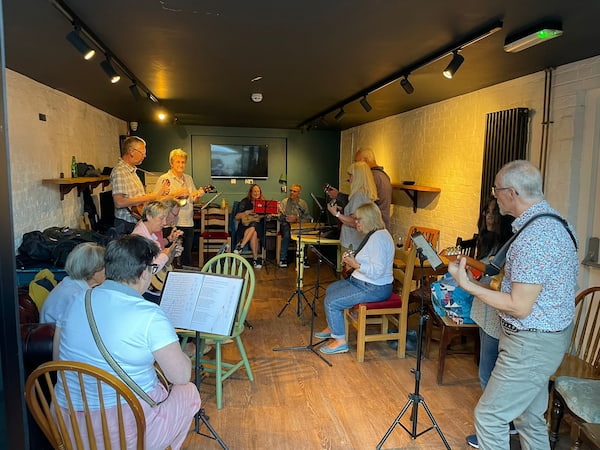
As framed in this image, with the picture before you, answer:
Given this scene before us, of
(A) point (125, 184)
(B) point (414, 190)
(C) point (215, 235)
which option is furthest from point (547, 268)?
(C) point (215, 235)

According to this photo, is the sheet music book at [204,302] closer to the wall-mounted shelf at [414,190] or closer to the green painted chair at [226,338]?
the green painted chair at [226,338]

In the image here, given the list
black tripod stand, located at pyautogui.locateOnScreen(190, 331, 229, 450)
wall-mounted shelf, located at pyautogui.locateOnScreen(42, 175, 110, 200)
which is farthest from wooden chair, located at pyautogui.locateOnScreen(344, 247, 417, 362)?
wall-mounted shelf, located at pyautogui.locateOnScreen(42, 175, 110, 200)

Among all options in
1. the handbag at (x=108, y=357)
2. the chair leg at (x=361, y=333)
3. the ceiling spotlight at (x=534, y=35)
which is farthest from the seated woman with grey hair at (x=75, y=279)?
the ceiling spotlight at (x=534, y=35)

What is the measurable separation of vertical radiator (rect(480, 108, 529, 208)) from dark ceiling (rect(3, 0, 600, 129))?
12.7 inches

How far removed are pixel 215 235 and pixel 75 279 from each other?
14.3ft

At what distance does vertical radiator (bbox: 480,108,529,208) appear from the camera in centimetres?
341

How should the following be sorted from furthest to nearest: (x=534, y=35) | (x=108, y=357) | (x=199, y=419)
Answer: (x=199, y=419), (x=534, y=35), (x=108, y=357)

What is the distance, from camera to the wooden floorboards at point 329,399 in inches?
94.8

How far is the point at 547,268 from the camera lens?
5.34 feet

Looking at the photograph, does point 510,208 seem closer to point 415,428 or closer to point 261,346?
point 415,428

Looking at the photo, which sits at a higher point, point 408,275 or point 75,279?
point 75,279

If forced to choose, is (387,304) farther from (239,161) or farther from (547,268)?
(239,161)

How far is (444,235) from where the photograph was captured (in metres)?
4.69

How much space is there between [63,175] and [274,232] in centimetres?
334
